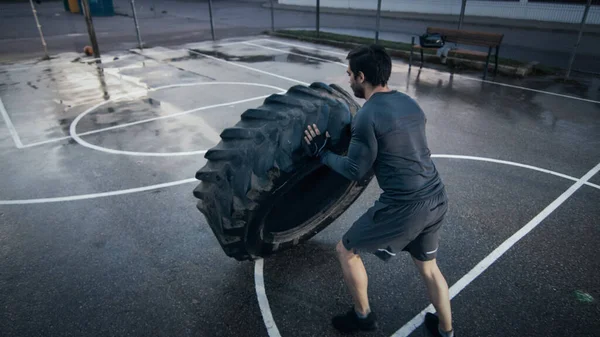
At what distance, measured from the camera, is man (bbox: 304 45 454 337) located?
2.53 m

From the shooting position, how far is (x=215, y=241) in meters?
4.36

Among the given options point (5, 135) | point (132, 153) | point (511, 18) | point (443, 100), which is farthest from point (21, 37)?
point (511, 18)

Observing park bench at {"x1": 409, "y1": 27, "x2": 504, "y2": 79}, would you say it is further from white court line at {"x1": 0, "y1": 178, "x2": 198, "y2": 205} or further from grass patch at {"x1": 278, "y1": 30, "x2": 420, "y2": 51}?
white court line at {"x1": 0, "y1": 178, "x2": 198, "y2": 205}

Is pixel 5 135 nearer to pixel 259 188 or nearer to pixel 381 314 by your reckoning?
pixel 259 188

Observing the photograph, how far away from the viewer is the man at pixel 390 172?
2529 millimetres

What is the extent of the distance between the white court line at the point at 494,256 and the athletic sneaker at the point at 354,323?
21 centimetres

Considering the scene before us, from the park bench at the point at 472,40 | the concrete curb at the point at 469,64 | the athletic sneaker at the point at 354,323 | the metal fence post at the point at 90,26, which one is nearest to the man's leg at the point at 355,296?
the athletic sneaker at the point at 354,323

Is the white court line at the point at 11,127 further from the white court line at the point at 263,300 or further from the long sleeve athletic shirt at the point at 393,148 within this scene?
the long sleeve athletic shirt at the point at 393,148

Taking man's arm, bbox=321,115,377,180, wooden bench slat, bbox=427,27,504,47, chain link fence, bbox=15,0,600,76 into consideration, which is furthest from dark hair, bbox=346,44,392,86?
chain link fence, bbox=15,0,600,76

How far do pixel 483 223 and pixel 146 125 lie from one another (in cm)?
628

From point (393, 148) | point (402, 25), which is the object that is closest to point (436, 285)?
point (393, 148)

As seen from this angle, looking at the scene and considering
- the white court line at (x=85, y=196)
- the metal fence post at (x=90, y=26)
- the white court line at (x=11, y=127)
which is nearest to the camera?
the white court line at (x=85, y=196)

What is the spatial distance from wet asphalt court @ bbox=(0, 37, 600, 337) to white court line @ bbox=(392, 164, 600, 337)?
0.06ft

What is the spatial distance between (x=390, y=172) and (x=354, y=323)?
136cm
